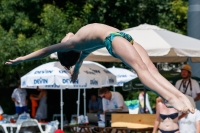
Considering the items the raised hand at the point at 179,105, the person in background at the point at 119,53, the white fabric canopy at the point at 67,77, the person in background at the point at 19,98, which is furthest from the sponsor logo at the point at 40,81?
the raised hand at the point at 179,105

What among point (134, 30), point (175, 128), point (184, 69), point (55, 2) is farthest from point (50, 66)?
point (55, 2)

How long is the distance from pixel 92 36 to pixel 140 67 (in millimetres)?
791

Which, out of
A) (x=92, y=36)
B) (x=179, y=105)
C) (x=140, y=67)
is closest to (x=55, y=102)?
(x=92, y=36)

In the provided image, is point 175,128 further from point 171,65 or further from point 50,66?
point 171,65

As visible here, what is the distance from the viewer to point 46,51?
6156 millimetres

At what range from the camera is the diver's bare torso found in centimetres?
574

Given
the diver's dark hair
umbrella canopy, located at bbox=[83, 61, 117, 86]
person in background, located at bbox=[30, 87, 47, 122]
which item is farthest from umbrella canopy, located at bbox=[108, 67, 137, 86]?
the diver's dark hair

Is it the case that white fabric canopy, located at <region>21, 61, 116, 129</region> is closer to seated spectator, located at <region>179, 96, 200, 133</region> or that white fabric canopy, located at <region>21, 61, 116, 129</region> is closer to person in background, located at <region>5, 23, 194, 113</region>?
seated spectator, located at <region>179, 96, 200, 133</region>

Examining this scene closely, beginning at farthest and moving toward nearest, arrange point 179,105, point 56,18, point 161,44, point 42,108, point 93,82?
point 56,18 < point 42,108 < point 93,82 < point 161,44 < point 179,105

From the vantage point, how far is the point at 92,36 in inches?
227

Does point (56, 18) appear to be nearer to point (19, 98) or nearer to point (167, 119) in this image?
point (19, 98)

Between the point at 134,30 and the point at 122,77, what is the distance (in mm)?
7819

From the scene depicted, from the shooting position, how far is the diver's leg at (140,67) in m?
4.74

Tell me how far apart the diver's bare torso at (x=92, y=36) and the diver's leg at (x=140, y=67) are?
245 mm
